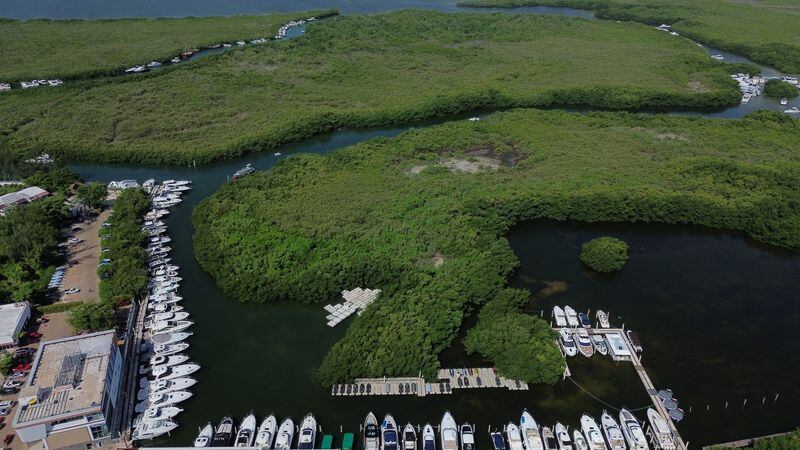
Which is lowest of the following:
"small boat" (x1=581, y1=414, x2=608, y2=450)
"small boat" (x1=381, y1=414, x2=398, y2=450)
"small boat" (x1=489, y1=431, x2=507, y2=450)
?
"small boat" (x1=581, y1=414, x2=608, y2=450)

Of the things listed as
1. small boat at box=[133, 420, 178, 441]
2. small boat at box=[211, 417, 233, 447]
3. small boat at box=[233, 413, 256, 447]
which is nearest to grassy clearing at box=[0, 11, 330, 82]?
small boat at box=[133, 420, 178, 441]

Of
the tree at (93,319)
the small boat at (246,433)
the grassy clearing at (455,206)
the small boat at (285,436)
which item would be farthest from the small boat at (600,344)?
the tree at (93,319)

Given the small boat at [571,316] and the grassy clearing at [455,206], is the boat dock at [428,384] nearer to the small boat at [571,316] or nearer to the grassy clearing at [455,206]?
the grassy clearing at [455,206]

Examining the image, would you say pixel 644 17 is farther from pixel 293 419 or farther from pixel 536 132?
pixel 293 419

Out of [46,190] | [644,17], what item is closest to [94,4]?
[46,190]

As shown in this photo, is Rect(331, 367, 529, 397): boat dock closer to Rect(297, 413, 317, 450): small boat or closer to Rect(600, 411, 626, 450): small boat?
Rect(297, 413, 317, 450): small boat

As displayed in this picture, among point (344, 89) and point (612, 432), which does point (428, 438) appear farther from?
point (344, 89)

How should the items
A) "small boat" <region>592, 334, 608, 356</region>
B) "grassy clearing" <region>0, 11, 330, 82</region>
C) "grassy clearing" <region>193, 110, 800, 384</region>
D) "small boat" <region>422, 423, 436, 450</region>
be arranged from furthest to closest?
"grassy clearing" <region>0, 11, 330, 82</region> → "grassy clearing" <region>193, 110, 800, 384</region> → "small boat" <region>592, 334, 608, 356</region> → "small boat" <region>422, 423, 436, 450</region>

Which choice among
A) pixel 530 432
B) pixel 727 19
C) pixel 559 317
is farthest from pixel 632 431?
pixel 727 19
